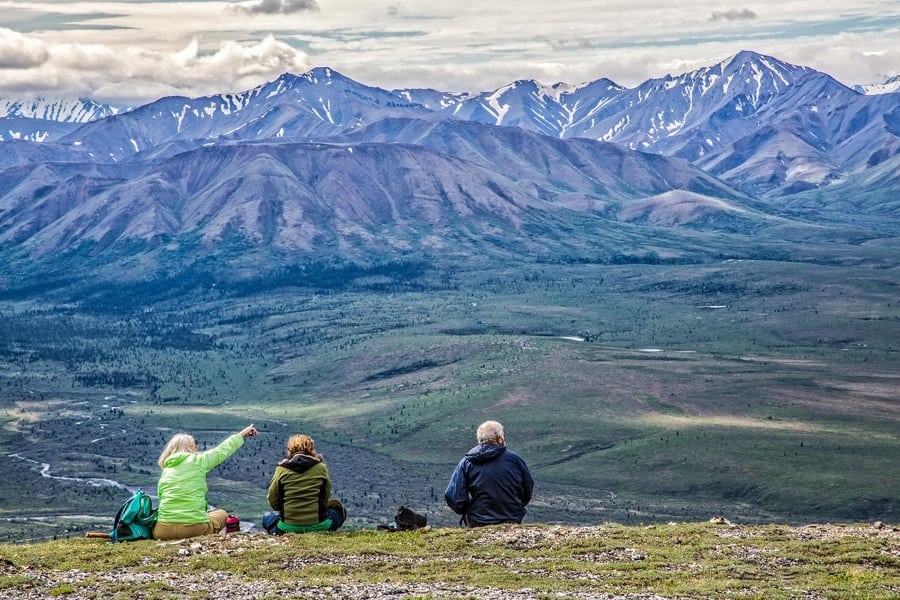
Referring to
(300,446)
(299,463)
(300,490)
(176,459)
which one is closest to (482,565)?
(300,490)

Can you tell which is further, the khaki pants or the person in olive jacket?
the khaki pants

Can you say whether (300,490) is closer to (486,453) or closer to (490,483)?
(486,453)

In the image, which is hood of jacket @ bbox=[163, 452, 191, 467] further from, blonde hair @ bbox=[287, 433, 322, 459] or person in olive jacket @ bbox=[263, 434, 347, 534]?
blonde hair @ bbox=[287, 433, 322, 459]

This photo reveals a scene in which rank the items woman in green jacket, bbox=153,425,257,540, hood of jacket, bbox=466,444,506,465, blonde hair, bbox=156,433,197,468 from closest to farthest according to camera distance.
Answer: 1. woman in green jacket, bbox=153,425,257,540
2. blonde hair, bbox=156,433,197,468
3. hood of jacket, bbox=466,444,506,465

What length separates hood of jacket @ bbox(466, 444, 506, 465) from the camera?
1115 inches

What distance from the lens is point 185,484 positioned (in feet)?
90.9

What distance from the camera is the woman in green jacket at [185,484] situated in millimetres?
27297

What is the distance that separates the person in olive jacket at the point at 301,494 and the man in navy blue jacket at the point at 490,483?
3283 mm

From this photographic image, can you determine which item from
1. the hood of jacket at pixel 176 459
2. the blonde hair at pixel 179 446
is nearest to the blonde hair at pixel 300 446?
the blonde hair at pixel 179 446

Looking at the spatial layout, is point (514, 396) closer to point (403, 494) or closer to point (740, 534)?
point (403, 494)

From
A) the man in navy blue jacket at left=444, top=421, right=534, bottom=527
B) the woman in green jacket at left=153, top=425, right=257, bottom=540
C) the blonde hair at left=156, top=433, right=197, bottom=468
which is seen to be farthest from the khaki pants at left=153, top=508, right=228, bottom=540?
the man in navy blue jacket at left=444, top=421, right=534, bottom=527

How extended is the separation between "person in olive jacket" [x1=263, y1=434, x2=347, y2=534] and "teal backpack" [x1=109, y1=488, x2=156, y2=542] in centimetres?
314

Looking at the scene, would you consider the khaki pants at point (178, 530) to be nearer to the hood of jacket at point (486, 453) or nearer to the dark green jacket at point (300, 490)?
the dark green jacket at point (300, 490)

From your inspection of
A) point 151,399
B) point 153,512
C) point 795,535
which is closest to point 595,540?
point 795,535
